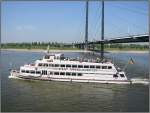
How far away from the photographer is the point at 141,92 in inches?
1364

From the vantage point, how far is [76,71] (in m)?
40.2

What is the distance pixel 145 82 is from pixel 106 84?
16.7 feet

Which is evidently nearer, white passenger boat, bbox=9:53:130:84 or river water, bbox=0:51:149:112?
river water, bbox=0:51:149:112

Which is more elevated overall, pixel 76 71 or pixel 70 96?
pixel 76 71

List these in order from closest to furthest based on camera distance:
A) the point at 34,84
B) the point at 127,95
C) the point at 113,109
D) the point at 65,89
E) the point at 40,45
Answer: the point at 113,109
the point at 127,95
the point at 65,89
the point at 34,84
the point at 40,45

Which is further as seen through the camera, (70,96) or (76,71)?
(76,71)

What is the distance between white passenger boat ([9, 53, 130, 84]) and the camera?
3969 centimetres

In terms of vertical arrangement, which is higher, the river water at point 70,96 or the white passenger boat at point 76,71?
the white passenger boat at point 76,71

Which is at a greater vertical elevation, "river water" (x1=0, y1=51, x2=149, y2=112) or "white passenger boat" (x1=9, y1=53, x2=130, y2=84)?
"white passenger boat" (x1=9, y1=53, x2=130, y2=84)

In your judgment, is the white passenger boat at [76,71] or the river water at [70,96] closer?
the river water at [70,96]

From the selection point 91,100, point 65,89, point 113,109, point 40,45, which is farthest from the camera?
point 40,45

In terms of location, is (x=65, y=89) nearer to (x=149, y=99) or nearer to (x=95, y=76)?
(x=95, y=76)

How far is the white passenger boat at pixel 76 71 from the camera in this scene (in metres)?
39.7

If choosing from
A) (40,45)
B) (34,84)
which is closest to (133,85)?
(34,84)
